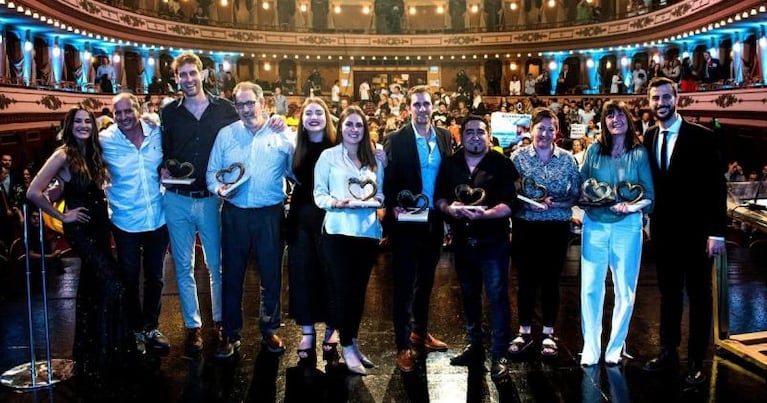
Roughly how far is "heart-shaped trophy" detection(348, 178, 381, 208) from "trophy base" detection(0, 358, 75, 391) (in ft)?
7.72

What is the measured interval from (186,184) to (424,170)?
171 centimetres

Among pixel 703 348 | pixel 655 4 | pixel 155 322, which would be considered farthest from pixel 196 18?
pixel 703 348

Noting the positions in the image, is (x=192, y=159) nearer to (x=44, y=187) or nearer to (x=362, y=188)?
(x=44, y=187)

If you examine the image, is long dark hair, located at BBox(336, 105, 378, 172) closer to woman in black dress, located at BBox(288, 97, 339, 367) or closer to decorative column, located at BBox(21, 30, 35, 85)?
woman in black dress, located at BBox(288, 97, 339, 367)

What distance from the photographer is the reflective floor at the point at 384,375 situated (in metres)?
3.94

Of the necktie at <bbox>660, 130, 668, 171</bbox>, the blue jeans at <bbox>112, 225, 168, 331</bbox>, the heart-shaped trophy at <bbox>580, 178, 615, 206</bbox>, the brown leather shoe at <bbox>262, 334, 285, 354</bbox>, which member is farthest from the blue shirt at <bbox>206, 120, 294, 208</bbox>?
the necktie at <bbox>660, 130, 668, 171</bbox>

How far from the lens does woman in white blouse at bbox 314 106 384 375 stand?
161 inches

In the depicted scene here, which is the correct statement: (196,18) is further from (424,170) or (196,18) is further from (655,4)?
(424,170)

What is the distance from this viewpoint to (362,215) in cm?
411

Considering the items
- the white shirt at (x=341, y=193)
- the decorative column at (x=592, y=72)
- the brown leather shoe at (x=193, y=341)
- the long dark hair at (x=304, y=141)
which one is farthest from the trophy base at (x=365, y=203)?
the decorative column at (x=592, y=72)

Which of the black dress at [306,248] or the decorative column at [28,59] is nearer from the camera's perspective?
the black dress at [306,248]

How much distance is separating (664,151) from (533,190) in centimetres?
91

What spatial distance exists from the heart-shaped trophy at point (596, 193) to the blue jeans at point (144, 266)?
10.2 ft

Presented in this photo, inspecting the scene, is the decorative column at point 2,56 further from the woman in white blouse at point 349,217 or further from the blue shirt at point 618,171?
the blue shirt at point 618,171
